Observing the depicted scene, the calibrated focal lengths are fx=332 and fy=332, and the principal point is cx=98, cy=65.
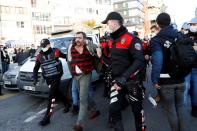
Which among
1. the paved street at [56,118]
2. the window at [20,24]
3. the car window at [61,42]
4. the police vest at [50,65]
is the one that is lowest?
the paved street at [56,118]

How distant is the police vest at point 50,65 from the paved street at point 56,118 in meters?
1.04

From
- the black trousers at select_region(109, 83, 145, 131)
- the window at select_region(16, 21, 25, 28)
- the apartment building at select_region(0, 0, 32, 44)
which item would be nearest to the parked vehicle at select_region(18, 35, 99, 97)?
the black trousers at select_region(109, 83, 145, 131)

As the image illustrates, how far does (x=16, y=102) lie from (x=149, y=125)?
4.52 meters

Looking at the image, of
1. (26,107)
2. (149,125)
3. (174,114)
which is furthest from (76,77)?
(26,107)

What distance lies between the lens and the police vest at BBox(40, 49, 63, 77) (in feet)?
22.2

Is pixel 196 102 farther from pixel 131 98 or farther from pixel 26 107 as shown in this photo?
pixel 26 107

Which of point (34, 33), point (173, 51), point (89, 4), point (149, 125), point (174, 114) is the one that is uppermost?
point (89, 4)

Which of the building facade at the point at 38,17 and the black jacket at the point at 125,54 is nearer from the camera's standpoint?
the black jacket at the point at 125,54

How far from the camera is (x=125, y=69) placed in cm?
463

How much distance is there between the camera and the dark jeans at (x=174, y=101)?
188 inches

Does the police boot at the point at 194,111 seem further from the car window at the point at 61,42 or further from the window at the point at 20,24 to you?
the window at the point at 20,24

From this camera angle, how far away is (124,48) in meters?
4.55

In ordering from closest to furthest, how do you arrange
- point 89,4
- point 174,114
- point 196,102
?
point 174,114 < point 196,102 < point 89,4

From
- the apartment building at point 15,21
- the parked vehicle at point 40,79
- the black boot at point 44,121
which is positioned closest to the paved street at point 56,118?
the black boot at point 44,121
